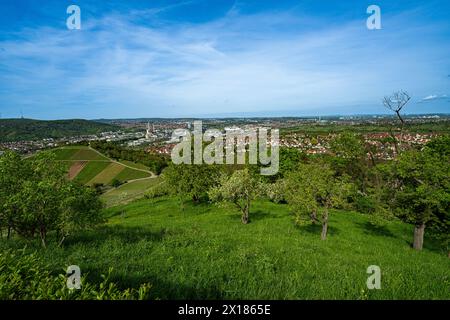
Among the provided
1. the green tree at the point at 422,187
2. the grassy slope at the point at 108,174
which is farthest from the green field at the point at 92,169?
the green tree at the point at 422,187

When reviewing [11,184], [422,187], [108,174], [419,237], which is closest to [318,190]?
[422,187]

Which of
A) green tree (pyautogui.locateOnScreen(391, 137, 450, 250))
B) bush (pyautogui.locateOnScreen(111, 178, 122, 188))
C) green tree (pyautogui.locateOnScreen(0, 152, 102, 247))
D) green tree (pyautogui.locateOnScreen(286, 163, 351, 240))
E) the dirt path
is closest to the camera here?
green tree (pyautogui.locateOnScreen(0, 152, 102, 247))

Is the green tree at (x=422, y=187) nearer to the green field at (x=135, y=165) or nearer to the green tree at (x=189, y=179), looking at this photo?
the green tree at (x=189, y=179)

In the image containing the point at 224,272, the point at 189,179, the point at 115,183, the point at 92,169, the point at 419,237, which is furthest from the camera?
the point at 92,169

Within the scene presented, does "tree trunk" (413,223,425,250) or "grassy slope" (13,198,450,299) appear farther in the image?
"tree trunk" (413,223,425,250)

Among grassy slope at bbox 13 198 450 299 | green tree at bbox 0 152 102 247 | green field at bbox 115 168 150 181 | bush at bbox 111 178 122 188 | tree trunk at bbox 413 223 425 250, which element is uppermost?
green tree at bbox 0 152 102 247

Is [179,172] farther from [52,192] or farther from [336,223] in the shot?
[52,192]

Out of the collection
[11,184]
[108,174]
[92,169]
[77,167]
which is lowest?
[108,174]

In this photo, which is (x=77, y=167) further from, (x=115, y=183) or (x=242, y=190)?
(x=242, y=190)

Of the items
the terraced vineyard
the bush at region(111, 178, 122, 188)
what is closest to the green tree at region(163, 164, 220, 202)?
the bush at region(111, 178, 122, 188)

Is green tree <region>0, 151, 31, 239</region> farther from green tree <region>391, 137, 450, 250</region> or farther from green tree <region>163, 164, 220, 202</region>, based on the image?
green tree <region>163, 164, 220, 202</region>
